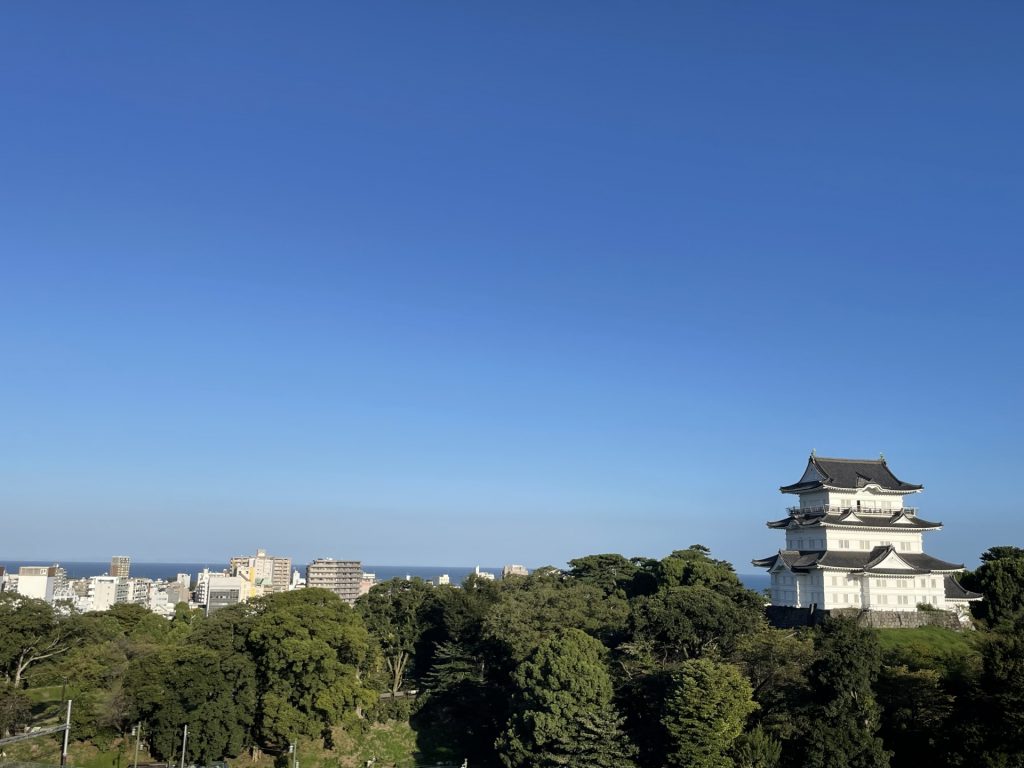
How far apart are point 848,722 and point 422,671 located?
26219mm

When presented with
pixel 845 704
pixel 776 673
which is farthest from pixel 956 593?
pixel 845 704

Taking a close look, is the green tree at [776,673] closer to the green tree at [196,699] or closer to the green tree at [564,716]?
the green tree at [564,716]

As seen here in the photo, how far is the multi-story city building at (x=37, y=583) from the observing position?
111 metres

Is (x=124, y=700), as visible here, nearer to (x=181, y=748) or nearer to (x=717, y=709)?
(x=181, y=748)

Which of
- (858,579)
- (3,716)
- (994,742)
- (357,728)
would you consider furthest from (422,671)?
(994,742)

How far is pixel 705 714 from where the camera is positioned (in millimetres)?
28578

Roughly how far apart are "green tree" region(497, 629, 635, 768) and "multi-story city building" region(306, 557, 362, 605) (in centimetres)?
12102

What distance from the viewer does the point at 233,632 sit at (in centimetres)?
4122

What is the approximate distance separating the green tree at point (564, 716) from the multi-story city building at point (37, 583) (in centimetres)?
10186

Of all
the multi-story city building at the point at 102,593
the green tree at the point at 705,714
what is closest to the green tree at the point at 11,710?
the green tree at the point at 705,714

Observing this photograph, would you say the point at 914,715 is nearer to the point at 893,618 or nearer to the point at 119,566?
the point at 893,618

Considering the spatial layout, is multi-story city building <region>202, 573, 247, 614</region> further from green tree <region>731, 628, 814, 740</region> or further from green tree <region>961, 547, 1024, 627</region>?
green tree <region>961, 547, 1024, 627</region>

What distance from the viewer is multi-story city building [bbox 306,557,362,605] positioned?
148 metres

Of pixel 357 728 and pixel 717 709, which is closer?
pixel 717 709
